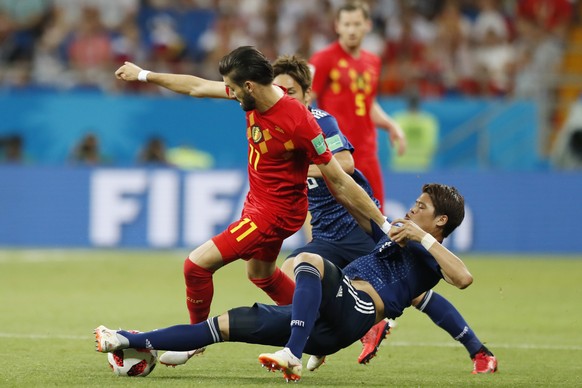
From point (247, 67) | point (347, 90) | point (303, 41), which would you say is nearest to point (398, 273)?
point (247, 67)

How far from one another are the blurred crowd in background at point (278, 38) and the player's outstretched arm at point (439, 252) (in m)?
12.4

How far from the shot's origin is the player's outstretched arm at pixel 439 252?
6.90 m

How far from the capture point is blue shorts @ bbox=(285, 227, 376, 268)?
8.31m

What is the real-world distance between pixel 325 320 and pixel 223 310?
14.3 feet

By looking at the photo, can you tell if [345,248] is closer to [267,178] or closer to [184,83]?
[267,178]

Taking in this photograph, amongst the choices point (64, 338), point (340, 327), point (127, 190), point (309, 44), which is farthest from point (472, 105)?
point (340, 327)

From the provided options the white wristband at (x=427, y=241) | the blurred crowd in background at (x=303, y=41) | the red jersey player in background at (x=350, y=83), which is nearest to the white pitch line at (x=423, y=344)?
the red jersey player in background at (x=350, y=83)

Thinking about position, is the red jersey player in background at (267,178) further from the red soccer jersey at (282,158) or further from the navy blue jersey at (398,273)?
the navy blue jersey at (398,273)

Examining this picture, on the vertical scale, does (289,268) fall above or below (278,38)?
below

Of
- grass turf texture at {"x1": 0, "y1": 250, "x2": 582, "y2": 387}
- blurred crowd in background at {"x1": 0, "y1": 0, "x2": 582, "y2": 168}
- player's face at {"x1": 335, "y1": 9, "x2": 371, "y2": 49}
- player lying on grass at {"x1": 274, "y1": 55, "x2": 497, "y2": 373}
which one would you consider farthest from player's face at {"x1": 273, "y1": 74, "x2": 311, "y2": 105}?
blurred crowd in background at {"x1": 0, "y1": 0, "x2": 582, "y2": 168}

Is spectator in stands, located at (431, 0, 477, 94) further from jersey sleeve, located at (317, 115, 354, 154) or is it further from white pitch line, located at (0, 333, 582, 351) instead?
jersey sleeve, located at (317, 115, 354, 154)

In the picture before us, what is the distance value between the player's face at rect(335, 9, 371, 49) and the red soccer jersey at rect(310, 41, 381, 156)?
5.0 inches

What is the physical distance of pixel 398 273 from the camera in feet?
23.8

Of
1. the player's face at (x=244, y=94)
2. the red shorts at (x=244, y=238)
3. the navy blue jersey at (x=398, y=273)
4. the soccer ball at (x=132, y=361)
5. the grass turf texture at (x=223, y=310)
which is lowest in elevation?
the grass turf texture at (x=223, y=310)
